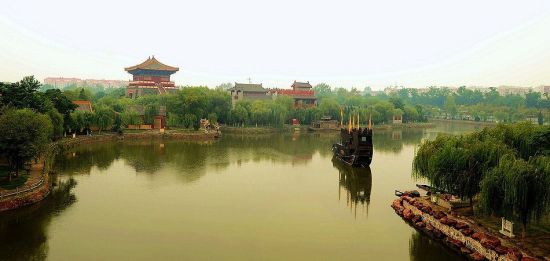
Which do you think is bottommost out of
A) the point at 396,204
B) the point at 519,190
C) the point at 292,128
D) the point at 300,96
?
the point at 396,204

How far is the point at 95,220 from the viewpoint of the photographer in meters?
16.4

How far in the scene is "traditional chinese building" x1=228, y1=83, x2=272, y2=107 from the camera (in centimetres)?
6562

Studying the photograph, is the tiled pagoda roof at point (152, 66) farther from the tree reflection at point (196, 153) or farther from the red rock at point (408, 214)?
the red rock at point (408, 214)

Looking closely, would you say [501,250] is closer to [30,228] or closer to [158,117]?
[30,228]

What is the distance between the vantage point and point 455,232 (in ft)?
47.8

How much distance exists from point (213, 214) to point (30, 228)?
6242mm

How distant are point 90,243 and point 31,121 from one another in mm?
8460

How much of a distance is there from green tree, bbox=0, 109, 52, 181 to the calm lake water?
2.10m

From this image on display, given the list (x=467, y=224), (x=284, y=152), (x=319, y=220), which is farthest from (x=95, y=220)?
(x=284, y=152)

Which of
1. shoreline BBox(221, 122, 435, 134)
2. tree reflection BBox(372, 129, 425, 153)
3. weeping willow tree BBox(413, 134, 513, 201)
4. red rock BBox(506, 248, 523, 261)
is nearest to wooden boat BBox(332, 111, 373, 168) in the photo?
tree reflection BBox(372, 129, 425, 153)

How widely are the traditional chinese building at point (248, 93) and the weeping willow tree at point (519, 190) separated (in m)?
52.9

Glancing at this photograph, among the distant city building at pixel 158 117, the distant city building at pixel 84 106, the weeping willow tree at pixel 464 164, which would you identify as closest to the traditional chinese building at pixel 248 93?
the distant city building at pixel 158 117

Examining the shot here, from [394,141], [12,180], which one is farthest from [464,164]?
[394,141]

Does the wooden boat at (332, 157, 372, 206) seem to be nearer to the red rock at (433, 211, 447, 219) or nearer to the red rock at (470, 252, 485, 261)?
the red rock at (433, 211, 447, 219)
